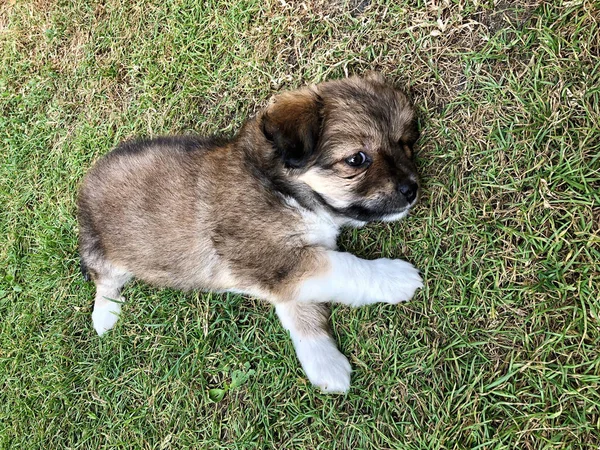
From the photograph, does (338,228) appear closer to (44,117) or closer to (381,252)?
(381,252)

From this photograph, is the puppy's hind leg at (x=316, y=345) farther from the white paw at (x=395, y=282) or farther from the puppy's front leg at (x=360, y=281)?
the white paw at (x=395, y=282)

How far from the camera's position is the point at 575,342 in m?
2.56

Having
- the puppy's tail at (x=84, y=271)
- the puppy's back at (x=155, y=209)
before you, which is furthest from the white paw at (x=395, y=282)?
the puppy's tail at (x=84, y=271)

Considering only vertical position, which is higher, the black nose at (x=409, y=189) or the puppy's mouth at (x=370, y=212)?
the black nose at (x=409, y=189)

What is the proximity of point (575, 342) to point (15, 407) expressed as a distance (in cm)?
463

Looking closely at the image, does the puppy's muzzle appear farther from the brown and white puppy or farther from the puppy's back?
the puppy's back

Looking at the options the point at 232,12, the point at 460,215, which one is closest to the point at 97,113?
the point at 232,12

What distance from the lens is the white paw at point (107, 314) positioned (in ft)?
12.8

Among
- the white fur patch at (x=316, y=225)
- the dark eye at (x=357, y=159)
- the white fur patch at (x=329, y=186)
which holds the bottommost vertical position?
the white fur patch at (x=316, y=225)

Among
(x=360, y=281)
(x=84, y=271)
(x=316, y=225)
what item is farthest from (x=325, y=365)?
(x=84, y=271)

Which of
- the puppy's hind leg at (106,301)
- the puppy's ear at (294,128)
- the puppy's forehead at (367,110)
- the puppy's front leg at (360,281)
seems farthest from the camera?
the puppy's hind leg at (106,301)

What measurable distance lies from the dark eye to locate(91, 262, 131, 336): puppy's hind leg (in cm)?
220

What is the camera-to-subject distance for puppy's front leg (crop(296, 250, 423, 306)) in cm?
296

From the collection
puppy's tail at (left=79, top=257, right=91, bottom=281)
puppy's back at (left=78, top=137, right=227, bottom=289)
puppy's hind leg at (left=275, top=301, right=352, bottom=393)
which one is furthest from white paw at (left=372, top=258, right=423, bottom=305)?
puppy's tail at (left=79, top=257, right=91, bottom=281)
